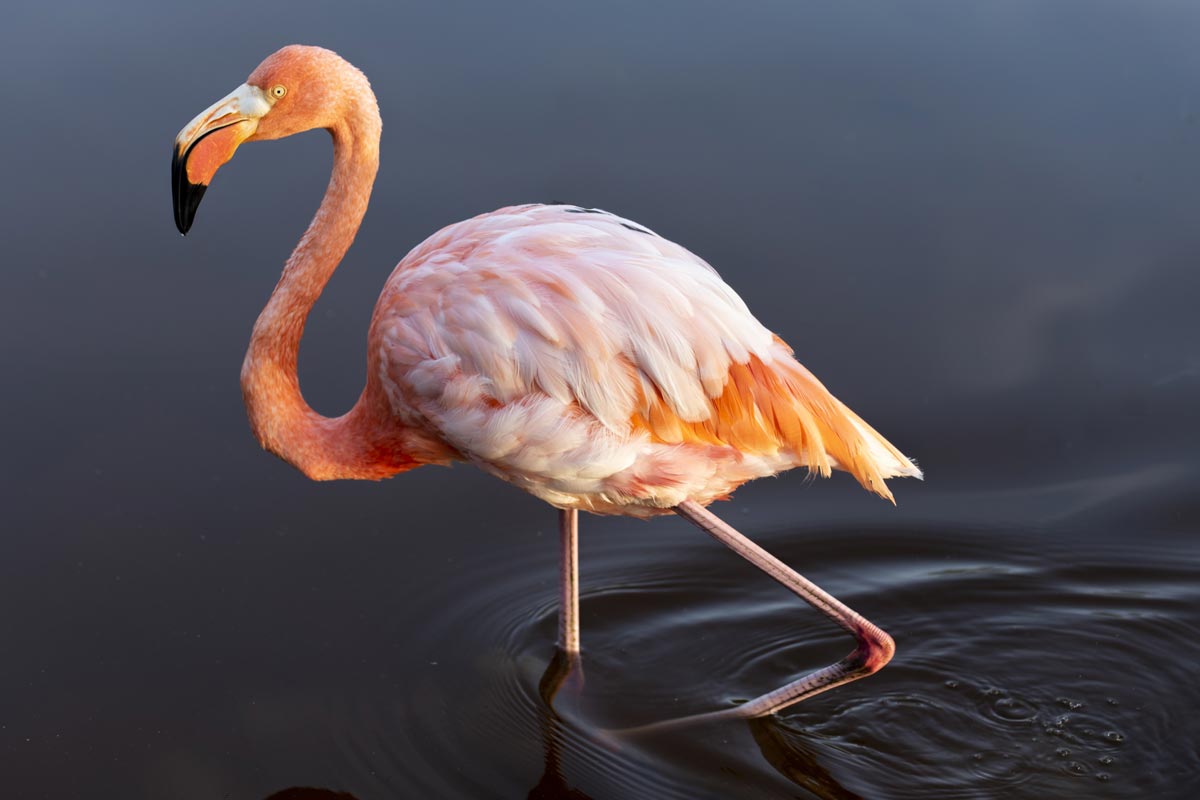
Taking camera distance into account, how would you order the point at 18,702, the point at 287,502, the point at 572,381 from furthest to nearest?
the point at 287,502, the point at 18,702, the point at 572,381

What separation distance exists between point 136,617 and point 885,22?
16.3ft

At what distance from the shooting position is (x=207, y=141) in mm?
3842

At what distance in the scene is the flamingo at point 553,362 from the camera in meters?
3.70

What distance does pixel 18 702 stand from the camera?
3969mm

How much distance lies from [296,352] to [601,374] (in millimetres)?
995

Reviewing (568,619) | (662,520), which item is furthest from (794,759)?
(662,520)

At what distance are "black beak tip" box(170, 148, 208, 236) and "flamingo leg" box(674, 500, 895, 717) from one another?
5.18 ft

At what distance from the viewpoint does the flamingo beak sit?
3.81 metres

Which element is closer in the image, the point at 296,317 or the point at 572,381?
the point at 572,381

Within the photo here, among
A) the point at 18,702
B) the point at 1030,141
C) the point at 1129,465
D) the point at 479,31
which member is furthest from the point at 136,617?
the point at 1030,141

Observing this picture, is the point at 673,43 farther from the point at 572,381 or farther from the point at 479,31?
the point at 572,381

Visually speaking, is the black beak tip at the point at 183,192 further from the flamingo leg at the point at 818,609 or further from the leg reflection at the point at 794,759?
the leg reflection at the point at 794,759

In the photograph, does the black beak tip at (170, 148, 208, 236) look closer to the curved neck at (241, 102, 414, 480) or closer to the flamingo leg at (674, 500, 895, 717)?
the curved neck at (241, 102, 414, 480)

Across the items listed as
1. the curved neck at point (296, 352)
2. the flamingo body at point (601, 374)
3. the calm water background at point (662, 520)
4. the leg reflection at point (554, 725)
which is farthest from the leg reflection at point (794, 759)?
the curved neck at point (296, 352)
